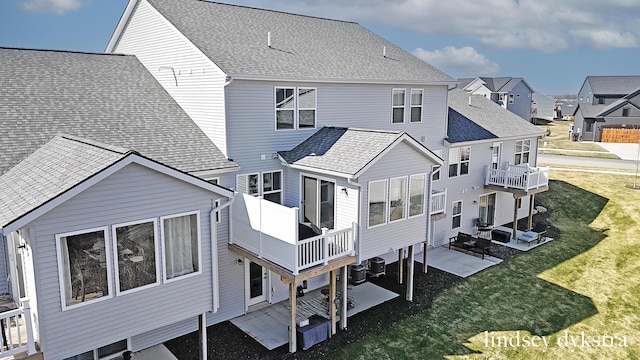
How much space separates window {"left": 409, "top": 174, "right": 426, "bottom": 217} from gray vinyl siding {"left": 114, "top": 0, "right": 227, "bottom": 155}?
6.17 metres

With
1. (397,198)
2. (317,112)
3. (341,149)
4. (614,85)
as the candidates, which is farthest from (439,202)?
(614,85)

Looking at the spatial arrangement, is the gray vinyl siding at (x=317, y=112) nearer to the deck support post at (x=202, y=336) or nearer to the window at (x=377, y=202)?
the window at (x=377, y=202)

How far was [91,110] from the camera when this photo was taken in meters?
13.3

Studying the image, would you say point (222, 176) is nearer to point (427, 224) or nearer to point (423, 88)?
point (427, 224)

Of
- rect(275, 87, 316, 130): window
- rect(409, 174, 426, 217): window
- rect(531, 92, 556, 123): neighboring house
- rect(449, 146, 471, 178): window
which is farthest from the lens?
rect(531, 92, 556, 123): neighboring house

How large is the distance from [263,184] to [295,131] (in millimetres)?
2159

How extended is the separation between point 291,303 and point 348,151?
4.85 meters

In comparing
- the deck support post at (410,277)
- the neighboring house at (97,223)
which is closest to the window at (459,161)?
the deck support post at (410,277)

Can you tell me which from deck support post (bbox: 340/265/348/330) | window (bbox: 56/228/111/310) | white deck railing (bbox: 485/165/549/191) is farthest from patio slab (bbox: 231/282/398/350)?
white deck railing (bbox: 485/165/549/191)

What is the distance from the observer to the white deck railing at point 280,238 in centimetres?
1166

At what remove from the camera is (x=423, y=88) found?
62.7 feet

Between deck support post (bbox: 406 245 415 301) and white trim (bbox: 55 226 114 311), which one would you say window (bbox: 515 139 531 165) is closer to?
deck support post (bbox: 406 245 415 301)

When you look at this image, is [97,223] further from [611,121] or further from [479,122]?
[611,121]

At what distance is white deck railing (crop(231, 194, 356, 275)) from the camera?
11656 millimetres
